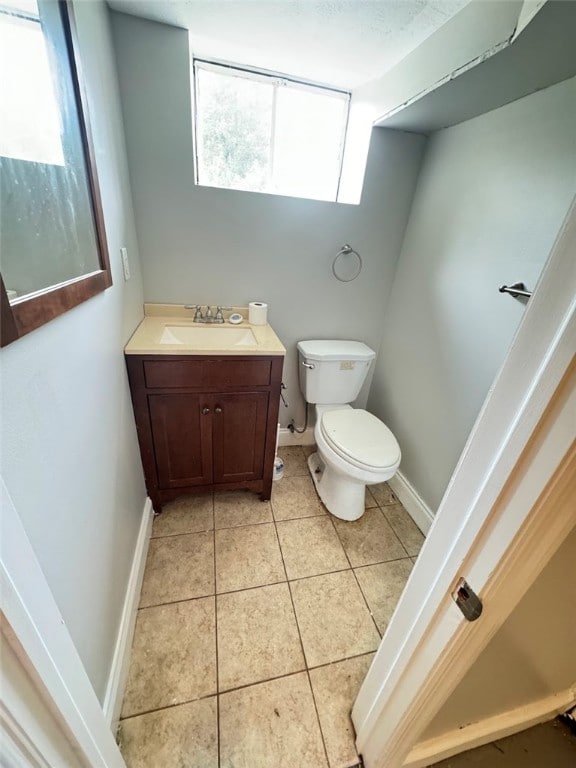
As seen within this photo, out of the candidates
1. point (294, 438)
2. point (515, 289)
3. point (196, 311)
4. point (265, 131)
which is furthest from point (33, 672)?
point (265, 131)

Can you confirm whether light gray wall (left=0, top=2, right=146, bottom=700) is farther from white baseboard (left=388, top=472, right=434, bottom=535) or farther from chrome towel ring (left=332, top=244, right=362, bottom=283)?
white baseboard (left=388, top=472, right=434, bottom=535)

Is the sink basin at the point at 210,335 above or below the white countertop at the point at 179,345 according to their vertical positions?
below

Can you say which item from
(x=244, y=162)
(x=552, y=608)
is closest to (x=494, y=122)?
(x=244, y=162)

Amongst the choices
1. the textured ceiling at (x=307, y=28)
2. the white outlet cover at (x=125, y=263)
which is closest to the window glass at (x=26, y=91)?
the white outlet cover at (x=125, y=263)

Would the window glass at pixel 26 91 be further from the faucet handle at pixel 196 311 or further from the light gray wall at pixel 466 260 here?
the light gray wall at pixel 466 260

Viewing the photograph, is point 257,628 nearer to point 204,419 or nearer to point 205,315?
point 204,419

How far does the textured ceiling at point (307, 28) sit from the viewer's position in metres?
0.96

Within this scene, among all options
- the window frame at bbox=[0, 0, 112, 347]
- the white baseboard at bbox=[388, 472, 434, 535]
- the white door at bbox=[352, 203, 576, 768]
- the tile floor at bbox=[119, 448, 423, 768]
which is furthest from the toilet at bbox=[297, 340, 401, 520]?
the window frame at bbox=[0, 0, 112, 347]

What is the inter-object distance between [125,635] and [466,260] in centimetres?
194

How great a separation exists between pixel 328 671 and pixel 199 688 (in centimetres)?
44

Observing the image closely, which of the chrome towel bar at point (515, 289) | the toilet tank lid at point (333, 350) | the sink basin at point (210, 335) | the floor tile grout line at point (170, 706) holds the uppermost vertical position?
the chrome towel bar at point (515, 289)

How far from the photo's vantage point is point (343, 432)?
1.50m

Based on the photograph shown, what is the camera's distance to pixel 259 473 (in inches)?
62.0

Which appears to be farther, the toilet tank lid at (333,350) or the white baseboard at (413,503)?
the toilet tank lid at (333,350)
